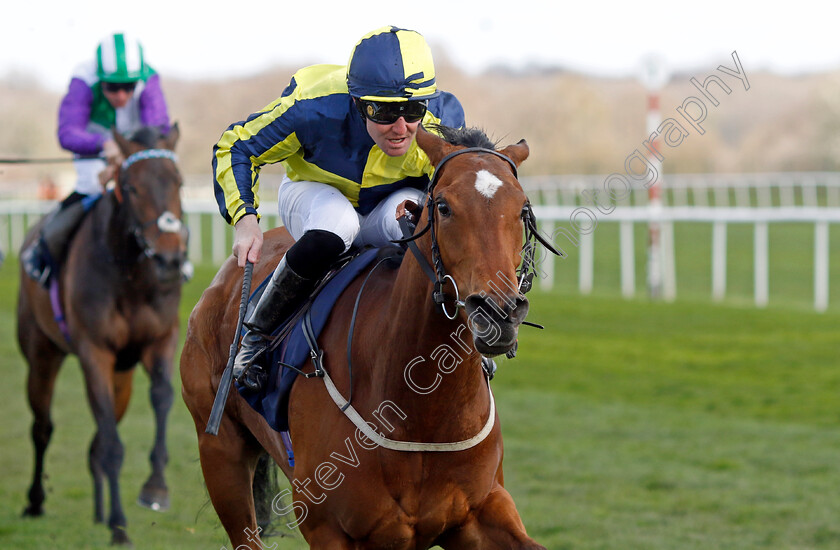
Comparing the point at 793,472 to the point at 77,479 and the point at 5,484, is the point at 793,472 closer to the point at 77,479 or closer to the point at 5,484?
the point at 77,479

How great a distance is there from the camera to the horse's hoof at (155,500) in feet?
18.1

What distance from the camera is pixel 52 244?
6.04m

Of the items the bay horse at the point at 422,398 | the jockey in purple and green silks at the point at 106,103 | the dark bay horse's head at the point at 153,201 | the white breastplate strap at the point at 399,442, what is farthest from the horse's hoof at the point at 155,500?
the white breastplate strap at the point at 399,442

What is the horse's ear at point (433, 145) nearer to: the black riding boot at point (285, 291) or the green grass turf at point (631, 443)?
the black riding boot at point (285, 291)

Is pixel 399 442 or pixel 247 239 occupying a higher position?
pixel 247 239

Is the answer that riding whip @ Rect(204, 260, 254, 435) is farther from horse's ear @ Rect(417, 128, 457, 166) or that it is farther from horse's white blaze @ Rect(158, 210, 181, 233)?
horse's white blaze @ Rect(158, 210, 181, 233)

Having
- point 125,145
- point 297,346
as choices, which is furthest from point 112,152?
point 297,346

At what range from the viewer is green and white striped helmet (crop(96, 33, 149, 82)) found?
20.0 feet

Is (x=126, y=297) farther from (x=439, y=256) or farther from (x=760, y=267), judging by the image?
(x=760, y=267)

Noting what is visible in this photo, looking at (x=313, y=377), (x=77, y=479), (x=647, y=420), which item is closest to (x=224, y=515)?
(x=313, y=377)

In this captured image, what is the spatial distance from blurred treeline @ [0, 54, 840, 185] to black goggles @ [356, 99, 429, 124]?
24.3 meters

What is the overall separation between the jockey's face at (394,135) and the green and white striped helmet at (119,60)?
3.60 meters

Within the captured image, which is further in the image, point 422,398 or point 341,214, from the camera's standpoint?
point 341,214

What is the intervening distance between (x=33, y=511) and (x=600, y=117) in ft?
94.7
